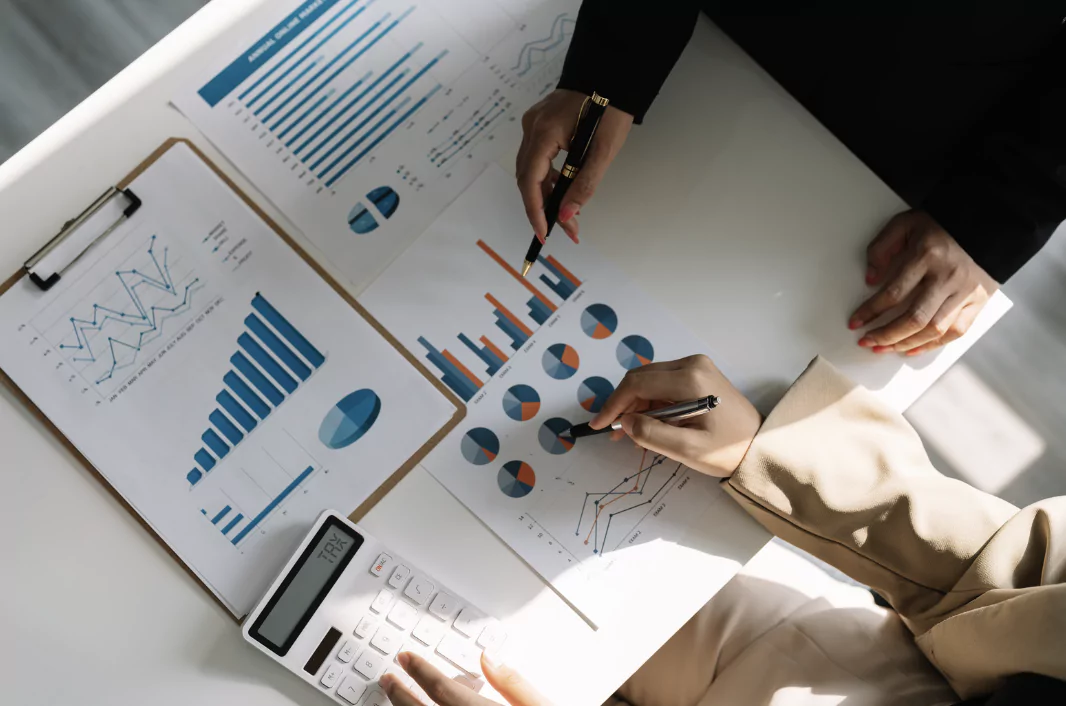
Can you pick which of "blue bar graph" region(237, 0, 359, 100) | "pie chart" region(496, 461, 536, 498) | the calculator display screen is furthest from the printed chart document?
"blue bar graph" region(237, 0, 359, 100)

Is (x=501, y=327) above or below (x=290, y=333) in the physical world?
above

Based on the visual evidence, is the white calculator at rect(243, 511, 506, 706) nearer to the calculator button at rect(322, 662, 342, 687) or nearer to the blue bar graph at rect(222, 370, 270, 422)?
the calculator button at rect(322, 662, 342, 687)

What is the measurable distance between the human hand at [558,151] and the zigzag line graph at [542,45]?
74 mm

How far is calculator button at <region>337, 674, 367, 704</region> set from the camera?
65 centimetres

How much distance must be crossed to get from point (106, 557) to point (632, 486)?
0.48 metres

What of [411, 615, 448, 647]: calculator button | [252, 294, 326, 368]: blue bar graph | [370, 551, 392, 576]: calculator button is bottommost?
[411, 615, 448, 647]: calculator button

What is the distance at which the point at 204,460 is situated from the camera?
679mm

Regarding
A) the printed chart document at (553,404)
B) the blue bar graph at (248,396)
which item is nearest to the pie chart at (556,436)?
the printed chart document at (553,404)

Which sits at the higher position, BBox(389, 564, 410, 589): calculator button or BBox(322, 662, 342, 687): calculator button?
BBox(389, 564, 410, 589): calculator button

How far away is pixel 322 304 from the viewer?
0.71 metres

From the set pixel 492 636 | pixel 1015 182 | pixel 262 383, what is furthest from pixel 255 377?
pixel 1015 182

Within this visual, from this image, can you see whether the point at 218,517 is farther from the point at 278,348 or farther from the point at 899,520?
the point at 899,520

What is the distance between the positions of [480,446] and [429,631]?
17cm

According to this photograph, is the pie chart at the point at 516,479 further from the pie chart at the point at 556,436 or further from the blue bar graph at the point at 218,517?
the blue bar graph at the point at 218,517
